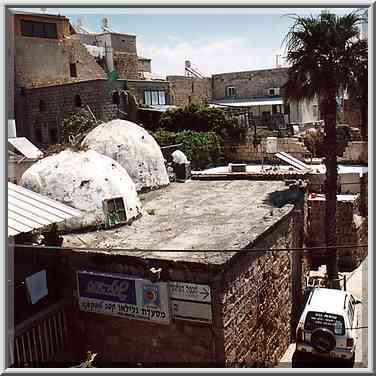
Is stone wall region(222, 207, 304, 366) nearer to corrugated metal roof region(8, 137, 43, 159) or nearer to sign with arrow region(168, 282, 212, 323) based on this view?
sign with arrow region(168, 282, 212, 323)

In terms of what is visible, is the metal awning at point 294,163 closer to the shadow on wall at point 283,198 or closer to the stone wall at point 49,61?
the shadow on wall at point 283,198

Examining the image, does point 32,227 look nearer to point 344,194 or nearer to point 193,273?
point 193,273

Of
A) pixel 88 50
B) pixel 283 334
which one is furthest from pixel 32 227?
pixel 88 50

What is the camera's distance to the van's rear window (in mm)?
11450

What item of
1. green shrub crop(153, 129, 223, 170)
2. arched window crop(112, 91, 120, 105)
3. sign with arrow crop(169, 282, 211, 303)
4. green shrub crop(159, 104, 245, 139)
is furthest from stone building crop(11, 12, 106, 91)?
sign with arrow crop(169, 282, 211, 303)

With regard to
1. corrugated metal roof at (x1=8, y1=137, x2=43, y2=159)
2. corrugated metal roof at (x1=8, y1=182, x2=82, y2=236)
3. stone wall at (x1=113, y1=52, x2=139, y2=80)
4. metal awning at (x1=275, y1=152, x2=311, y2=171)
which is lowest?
corrugated metal roof at (x1=8, y1=182, x2=82, y2=236)

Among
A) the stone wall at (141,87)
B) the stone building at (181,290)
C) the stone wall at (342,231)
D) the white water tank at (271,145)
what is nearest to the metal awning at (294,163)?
the stone wall at (342,231)

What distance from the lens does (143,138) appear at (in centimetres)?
1700

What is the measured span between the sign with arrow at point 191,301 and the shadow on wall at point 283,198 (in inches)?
241

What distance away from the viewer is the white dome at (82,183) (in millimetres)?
12477

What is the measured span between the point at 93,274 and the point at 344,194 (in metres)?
13.7

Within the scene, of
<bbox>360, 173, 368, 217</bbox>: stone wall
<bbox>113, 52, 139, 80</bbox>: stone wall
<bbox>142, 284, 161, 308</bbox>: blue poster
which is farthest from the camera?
<bbox>113, 52, 139, 80</bbox>: stone wall

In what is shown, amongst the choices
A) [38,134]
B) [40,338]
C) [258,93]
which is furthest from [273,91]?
[40,338]

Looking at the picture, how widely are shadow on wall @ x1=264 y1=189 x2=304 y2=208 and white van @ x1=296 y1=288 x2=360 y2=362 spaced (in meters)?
3.97
